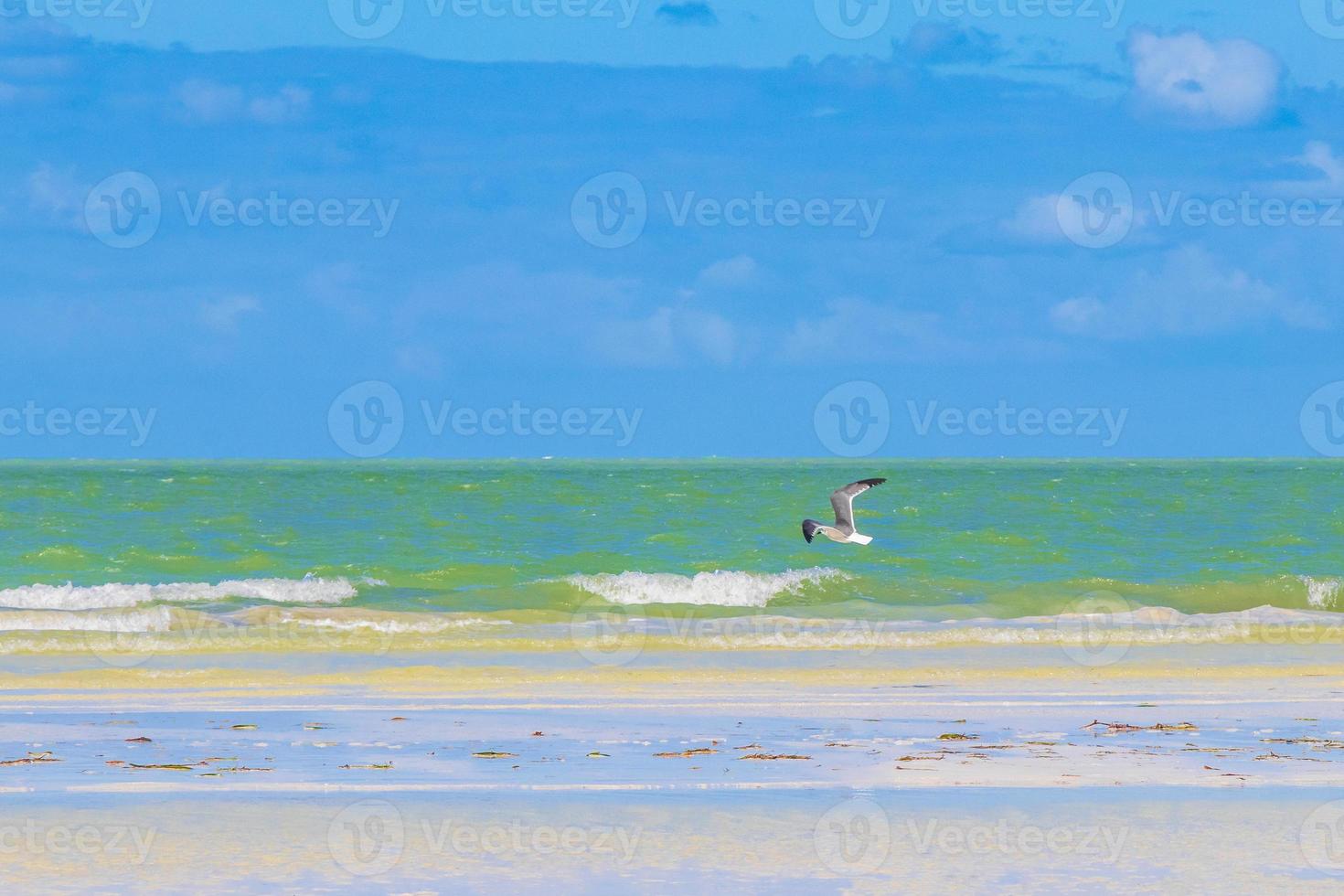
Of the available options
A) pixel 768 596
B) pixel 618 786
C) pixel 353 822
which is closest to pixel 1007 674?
pixel 618 786

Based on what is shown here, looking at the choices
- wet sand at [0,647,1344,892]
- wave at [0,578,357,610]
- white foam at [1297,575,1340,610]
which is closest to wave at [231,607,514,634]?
wave at [0,578,357,610]

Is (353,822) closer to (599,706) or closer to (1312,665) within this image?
(599,706)

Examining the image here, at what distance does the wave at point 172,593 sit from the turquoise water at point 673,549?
0.06 metres

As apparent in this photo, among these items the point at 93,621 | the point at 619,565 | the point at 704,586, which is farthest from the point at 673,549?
the point at 93,621

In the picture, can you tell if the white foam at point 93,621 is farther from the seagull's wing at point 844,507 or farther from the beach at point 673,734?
the seagull's wing at point 844,507

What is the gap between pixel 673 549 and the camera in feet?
141

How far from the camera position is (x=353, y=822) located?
10.3 meters

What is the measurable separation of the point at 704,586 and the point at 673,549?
828cm

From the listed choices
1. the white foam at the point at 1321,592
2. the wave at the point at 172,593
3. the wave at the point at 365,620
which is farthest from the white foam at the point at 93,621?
the white foam at the point at 1321,592

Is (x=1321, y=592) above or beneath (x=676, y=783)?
above

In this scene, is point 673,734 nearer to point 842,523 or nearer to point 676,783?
point 676,783

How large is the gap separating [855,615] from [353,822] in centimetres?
1810

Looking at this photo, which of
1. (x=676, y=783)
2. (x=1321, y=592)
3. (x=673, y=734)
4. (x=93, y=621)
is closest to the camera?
(x=676, y=783)

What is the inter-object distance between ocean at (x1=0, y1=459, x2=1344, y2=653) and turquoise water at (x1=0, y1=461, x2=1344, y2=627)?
0.40 feet
